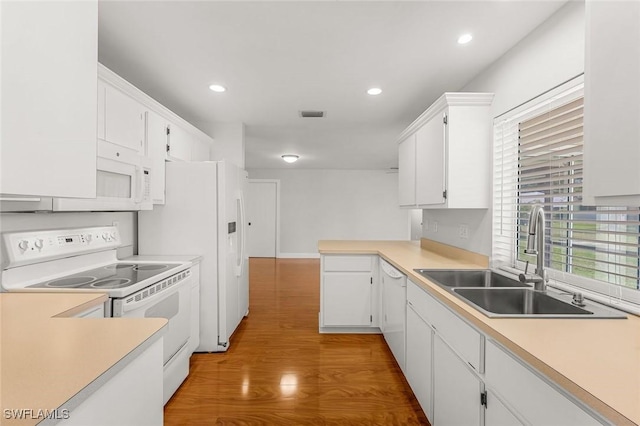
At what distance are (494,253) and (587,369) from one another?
1.64 meters

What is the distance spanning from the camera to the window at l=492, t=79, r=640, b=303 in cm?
144

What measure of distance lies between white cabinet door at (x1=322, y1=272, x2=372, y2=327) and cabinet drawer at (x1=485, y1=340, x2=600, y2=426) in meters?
2.08

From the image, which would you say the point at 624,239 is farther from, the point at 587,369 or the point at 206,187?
the point at 206,187

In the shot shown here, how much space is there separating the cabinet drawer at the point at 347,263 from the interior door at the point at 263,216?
5.17 meters

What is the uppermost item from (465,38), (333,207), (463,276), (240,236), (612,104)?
(465,38)

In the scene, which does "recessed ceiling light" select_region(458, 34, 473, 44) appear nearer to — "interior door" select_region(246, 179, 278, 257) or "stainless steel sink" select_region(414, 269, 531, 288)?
"stainless steel sink" select_region(414, 269, 531, 288)

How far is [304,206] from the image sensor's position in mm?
8414

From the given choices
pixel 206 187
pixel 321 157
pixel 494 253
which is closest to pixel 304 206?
pixel 321 157

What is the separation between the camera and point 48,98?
116cm

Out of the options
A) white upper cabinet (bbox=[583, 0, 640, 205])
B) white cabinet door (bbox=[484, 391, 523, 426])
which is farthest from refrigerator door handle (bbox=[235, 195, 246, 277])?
white upper cabinet (bbox=[583, 0, 640, 205])

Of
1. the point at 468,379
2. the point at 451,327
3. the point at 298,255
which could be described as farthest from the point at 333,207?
the point at 468,379

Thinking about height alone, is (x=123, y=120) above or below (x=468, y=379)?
above

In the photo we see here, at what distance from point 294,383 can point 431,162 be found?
210cm

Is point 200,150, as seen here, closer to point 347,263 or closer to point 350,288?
point 347,263
